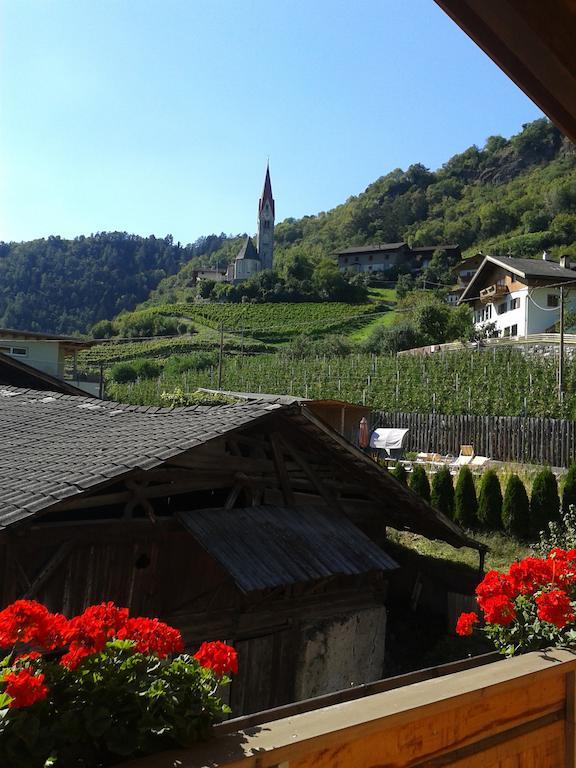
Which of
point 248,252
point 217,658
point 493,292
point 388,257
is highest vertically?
point 248,252

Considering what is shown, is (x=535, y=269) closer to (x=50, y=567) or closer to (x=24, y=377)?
(x=24, y=377)

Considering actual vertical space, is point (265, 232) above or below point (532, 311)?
above

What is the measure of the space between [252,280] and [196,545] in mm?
76164

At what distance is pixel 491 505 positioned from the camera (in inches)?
614

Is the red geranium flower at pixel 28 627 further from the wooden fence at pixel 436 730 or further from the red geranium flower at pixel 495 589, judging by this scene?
the red geranium flower at pixel 495 589

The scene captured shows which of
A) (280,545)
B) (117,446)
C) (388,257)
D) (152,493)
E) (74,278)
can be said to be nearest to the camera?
(152,493)

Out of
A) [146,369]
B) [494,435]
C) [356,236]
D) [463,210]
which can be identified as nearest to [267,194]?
[356,236]

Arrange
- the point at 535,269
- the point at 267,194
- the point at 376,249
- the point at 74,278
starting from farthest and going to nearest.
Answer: the point at 267,194 < the point at 74,278 < the point at 376,249 < the point at 535,269

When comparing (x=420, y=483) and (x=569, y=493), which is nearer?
(x=569, y=493)

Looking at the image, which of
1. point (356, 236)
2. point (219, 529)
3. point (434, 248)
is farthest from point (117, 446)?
point (356, 236)

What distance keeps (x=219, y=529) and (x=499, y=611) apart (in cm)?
410

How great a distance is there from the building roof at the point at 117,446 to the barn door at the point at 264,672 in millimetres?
2231

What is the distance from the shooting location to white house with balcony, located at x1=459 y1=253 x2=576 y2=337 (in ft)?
141

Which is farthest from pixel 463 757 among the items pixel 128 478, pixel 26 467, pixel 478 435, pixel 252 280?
pixel 252 280
